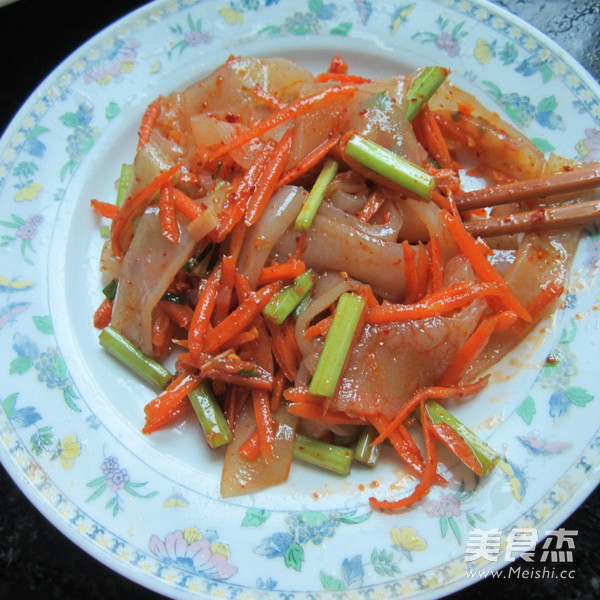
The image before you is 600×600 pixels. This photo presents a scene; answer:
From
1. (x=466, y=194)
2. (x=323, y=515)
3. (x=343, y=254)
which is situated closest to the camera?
(x=323, y=515)

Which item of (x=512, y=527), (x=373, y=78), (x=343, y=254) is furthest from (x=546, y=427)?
(x=373, y=78)

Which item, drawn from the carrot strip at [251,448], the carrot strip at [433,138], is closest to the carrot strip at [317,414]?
the carrot strip at [251,448]

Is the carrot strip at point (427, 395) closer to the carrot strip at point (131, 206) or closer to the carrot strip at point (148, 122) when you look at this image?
the carrot strip at point (131, 206)

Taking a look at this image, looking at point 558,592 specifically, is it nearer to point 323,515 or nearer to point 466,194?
point 323,515

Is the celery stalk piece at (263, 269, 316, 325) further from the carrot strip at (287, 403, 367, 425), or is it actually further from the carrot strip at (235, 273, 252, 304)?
the carrot strip at (287, 403, 367, 425)

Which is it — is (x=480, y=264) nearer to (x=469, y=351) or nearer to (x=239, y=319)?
(x=469, y=351)
